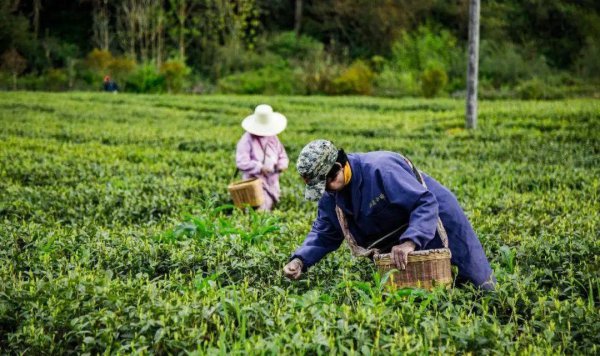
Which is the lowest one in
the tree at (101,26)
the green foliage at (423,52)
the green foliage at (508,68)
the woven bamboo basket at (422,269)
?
the woven bamboo basket at (422,269)

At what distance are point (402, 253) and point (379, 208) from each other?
40 cm

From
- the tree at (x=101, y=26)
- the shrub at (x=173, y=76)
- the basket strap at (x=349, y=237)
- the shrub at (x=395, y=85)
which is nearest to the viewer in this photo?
the basket strap at (x=349, y=237)

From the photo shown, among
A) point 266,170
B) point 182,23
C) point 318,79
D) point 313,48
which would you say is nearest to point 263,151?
point 266,170

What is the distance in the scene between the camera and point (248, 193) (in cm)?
755

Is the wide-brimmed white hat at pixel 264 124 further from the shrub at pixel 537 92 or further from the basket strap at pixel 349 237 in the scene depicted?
the shrub at pixel 537 92

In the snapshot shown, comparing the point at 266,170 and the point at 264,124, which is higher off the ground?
the point at 264,124

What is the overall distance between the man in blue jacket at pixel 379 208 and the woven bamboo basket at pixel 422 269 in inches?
2.9

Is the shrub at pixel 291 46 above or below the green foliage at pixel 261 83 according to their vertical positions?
above

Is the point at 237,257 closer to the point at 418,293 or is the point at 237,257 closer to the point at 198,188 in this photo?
the point at 418,293

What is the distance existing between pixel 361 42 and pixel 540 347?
45507mm

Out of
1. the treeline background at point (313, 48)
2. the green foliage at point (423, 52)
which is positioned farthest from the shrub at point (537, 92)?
the green foliage at point (423, 52)

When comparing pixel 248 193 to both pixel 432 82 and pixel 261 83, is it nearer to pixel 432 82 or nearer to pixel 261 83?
pixel 432 82

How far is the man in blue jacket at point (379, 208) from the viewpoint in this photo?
3760 millimetres

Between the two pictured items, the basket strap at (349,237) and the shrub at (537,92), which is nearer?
the basket strap at (349,237)
